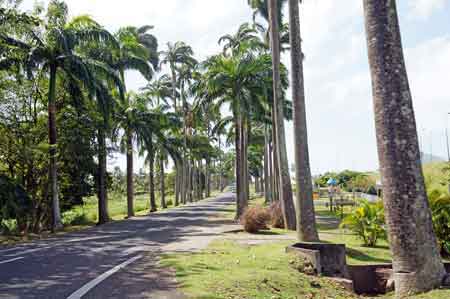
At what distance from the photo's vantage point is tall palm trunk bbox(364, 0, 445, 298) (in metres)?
6.90

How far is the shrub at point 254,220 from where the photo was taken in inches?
711

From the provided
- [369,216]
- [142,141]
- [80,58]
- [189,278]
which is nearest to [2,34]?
[80,58]

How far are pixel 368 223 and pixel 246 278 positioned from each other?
6.79 metres

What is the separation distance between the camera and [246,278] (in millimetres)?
8102

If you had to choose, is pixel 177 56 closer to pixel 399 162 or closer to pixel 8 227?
pixel 8 227

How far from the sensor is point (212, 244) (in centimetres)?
1402

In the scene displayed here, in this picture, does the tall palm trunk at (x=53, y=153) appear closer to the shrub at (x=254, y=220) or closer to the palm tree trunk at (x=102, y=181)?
the palm tree trunk at (x=102, y=181)

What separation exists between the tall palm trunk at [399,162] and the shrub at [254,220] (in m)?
11.1

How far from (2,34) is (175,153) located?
105 feet

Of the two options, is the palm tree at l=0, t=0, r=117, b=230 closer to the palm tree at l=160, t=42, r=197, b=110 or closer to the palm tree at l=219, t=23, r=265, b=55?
the palm tree at l=219, t=23, r=265, b=55

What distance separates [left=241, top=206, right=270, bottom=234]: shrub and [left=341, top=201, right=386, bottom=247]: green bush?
16.2 feet

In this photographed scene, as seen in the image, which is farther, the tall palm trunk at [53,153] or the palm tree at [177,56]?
the palm tree at [177,56]

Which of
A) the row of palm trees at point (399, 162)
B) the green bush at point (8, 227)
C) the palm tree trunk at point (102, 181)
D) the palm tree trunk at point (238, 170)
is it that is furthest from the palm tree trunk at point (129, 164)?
the row of palm trees at point (399, 162)

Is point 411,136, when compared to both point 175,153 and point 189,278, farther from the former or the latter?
point 175,153
